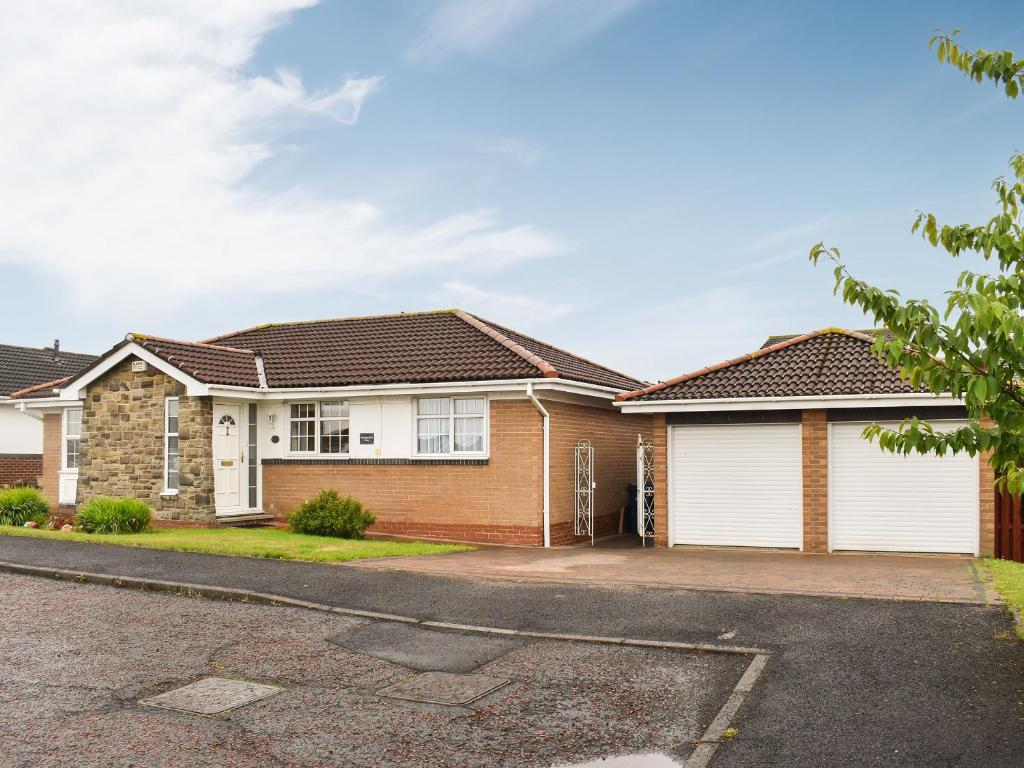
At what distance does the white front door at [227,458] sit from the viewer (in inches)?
752

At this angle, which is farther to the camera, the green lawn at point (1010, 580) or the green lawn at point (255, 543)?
the green lawn at point (255, 543)

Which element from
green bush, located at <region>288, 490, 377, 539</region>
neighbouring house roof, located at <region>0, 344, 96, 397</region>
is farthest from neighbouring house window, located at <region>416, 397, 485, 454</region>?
neighbouring house roof, located at <region>0, 344, 96, 397</region>

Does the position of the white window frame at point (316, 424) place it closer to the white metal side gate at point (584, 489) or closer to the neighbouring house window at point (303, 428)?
the neighbouring house window at point (303, 428)

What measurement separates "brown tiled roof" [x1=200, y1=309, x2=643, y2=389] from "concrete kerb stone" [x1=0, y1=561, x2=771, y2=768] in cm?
753

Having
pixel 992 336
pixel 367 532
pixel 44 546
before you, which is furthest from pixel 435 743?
pixel 367 532

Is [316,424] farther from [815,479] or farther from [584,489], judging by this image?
[815,479]

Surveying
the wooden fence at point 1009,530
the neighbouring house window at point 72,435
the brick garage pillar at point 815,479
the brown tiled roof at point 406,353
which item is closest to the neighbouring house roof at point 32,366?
the neighbouring house window at point 72,435

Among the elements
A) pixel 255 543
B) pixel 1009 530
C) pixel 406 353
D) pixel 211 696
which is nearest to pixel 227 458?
pixel 255 543

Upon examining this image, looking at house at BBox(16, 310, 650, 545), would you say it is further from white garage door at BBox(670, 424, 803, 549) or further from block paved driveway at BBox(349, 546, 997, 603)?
white garage door at BBox(670, 424, 803, 549)

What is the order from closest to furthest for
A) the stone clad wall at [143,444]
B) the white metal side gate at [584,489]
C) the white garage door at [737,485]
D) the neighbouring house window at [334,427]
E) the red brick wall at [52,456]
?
the white garage door at [737,485]
the stone clad wall at [143,444]
the white metal side gate at [584,489]
the neighbouring house window at [334,427]
the red brick wall at [52,456]

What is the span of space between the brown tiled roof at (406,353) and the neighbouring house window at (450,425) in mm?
626

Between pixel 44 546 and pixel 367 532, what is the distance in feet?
19.8

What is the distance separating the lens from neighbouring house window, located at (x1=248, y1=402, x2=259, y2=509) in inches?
A: 786

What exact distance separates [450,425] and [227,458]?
192 inches
